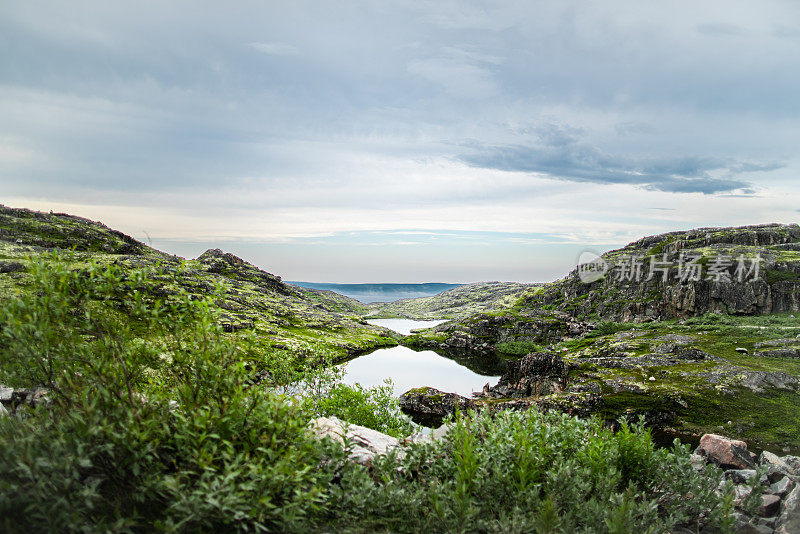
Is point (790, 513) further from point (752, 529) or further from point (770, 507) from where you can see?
point (752, 529)

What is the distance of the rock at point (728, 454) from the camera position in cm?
2322

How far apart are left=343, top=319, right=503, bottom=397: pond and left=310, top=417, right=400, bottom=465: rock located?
85.6 m

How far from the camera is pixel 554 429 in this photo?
15570 mm

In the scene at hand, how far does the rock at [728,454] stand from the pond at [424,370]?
259 ft

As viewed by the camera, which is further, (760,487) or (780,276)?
(780,276)

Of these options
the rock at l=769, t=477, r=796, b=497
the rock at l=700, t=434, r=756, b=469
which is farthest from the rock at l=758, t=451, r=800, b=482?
the rock at l=769, t=477, r=796, b=497

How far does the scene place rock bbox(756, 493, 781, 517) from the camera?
1528 centimetres

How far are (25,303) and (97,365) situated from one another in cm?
234

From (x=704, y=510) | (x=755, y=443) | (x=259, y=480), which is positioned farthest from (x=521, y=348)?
(x=259, y=480)

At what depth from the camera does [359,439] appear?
15.4m

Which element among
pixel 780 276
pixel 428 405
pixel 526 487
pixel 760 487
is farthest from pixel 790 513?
pixel 780 276

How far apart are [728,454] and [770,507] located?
10.6 metres

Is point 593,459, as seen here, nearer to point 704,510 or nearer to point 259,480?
point 704,510

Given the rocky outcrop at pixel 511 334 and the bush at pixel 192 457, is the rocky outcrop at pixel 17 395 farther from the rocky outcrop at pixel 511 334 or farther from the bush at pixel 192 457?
the rocky outcrop at pixel 511 334
